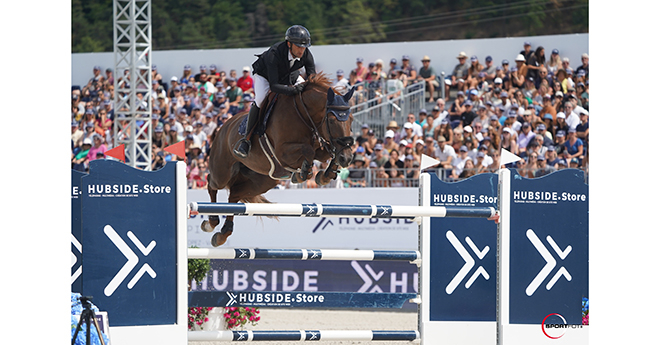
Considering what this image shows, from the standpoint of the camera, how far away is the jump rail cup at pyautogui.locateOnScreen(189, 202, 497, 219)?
3842mm

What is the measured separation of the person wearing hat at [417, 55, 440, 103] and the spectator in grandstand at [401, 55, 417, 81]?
0.10 metres

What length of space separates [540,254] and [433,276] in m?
0.65

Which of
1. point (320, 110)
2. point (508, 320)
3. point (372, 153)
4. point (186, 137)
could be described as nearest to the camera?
point (508, 320)

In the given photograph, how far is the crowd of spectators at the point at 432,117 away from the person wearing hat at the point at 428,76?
2cm

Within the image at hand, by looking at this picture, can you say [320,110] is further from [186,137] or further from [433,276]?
[186,137]

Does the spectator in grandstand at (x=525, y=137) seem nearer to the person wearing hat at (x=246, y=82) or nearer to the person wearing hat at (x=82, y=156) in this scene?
the person wearing hat at (x=246, y=82)

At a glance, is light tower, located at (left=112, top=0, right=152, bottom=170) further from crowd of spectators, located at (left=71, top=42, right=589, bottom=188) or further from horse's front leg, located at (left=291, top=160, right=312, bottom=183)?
horse's front leg, located at (left=291, top=160, right=312, bottom=183)

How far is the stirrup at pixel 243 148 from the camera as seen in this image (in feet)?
17.1

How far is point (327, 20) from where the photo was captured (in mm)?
22016

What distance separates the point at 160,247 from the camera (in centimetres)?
396

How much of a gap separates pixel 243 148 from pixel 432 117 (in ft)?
20.6

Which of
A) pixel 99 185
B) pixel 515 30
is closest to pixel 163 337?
pixel 99 185

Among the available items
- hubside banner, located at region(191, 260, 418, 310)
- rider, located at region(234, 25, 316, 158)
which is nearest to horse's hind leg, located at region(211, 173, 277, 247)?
rider, located at region(234, 25, 316, 158)

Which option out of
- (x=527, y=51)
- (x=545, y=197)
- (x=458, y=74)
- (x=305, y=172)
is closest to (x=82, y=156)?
(x=458, y=74)
